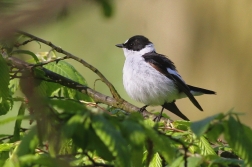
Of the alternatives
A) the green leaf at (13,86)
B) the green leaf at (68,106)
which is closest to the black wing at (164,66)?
the green leaf at (13,86)

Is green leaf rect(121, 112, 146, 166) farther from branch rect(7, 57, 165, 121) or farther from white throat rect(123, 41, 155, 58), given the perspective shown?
white throat rect(123, 41, 155, 58)

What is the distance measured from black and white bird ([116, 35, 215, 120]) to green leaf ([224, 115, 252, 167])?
348 cm

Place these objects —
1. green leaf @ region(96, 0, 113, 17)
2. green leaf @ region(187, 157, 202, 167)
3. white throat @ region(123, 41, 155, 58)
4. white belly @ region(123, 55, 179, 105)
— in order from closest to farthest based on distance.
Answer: green leaf @ region(96, 0, 113, 17) < green leaf @ region(187, 157, 202, 167) < white belly @ region(123, 55, 179, 105) < white throat @ region(123, 41, 155, 58)

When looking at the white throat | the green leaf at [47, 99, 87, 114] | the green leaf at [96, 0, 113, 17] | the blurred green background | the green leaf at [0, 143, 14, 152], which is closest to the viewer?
the green leaf at [96, 0, 113, 17]

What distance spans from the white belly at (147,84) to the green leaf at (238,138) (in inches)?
141

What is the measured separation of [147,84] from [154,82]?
3.9 inches

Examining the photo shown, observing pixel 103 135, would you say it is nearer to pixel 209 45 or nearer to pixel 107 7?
pixel 107 7

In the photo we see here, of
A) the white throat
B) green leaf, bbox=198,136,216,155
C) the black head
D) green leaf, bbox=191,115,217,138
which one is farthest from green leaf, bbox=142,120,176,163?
the black head

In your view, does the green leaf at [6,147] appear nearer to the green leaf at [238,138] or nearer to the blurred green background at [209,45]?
the green leaf at [238,138]

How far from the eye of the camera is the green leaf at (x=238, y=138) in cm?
157

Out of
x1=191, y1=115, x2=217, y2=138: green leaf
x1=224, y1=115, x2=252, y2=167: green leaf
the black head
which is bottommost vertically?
x1=224, y1=115, x2=252, y2=167: green leaf

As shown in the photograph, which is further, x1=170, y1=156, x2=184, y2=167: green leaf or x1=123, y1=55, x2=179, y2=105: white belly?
x1=123, y1=55, x2=179, y2=105: white belly

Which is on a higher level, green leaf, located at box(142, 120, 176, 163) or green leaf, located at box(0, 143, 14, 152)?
green leaf, located at box(142, 120, 176, 163)

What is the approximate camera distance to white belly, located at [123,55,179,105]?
5207 millimetres
